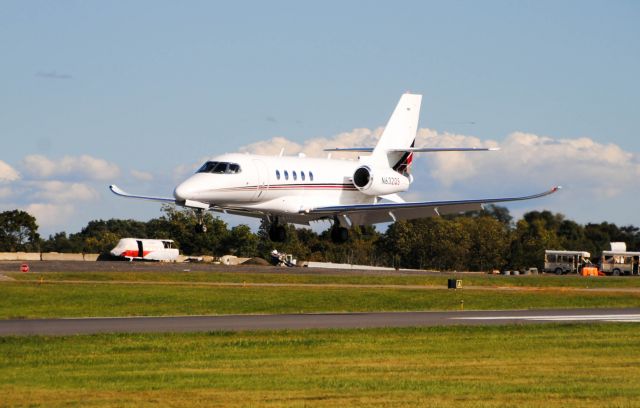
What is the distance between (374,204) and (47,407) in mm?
37435

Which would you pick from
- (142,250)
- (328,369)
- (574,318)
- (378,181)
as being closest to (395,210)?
(378,181)

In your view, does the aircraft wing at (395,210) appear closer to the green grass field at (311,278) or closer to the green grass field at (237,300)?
the green grass field at (237,300)

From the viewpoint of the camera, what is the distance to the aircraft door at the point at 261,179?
4747cm

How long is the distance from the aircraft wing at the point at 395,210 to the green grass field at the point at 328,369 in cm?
2278

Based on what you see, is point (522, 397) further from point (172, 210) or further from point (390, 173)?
point (172, 210)

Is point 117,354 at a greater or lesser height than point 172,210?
lesser

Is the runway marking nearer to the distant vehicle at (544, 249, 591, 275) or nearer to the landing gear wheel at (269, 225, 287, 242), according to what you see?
the landing gear wheel at (269, 225, 287, 242)

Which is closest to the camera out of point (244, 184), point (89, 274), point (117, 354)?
point (117, 354)

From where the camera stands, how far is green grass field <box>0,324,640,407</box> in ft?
54.3

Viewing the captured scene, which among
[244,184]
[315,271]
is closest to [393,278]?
[315,271]

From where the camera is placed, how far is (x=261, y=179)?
4756cm

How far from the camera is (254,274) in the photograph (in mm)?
64875

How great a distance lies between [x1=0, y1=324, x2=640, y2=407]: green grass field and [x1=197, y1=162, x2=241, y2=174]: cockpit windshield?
1922 centimetres

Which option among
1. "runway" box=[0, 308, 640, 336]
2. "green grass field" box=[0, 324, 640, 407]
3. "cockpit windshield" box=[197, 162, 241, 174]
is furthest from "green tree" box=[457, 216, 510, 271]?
"green grass field" box=[0, 324, 640, 407]
